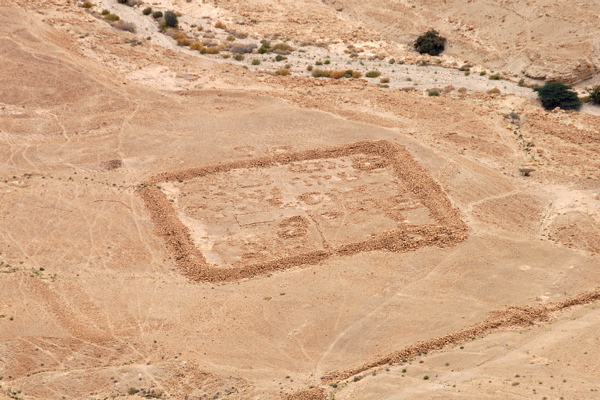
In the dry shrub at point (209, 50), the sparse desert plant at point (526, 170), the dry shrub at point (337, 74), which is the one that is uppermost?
the dry shrub at point (337, 74)

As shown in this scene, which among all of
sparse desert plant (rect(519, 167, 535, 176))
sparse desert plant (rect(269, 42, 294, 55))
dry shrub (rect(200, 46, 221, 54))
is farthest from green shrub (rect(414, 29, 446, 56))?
sparse desert plant (rect(519, 167, 535, 176))

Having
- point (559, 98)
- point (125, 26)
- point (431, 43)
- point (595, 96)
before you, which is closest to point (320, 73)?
point (431, 43)

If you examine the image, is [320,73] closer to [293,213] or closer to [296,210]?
[296,210]

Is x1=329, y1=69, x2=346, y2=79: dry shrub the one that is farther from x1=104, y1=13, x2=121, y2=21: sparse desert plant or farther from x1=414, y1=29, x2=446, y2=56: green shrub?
x1=104, y1=13, x2=121, y2=21: sparse desert plant

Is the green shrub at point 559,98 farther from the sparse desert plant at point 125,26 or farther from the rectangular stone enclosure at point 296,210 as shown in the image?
the sparse desert plant at point 125,26

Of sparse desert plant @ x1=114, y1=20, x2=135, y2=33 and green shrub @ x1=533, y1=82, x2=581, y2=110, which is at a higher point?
green shrub @ x1=533, y1=82, x2=581, y2=110

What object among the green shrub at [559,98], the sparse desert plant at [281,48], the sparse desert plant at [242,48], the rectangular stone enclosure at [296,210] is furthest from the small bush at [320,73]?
the green shrub at [559,98]

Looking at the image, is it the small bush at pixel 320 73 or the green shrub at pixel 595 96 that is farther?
the small bush at pixel 320 73
